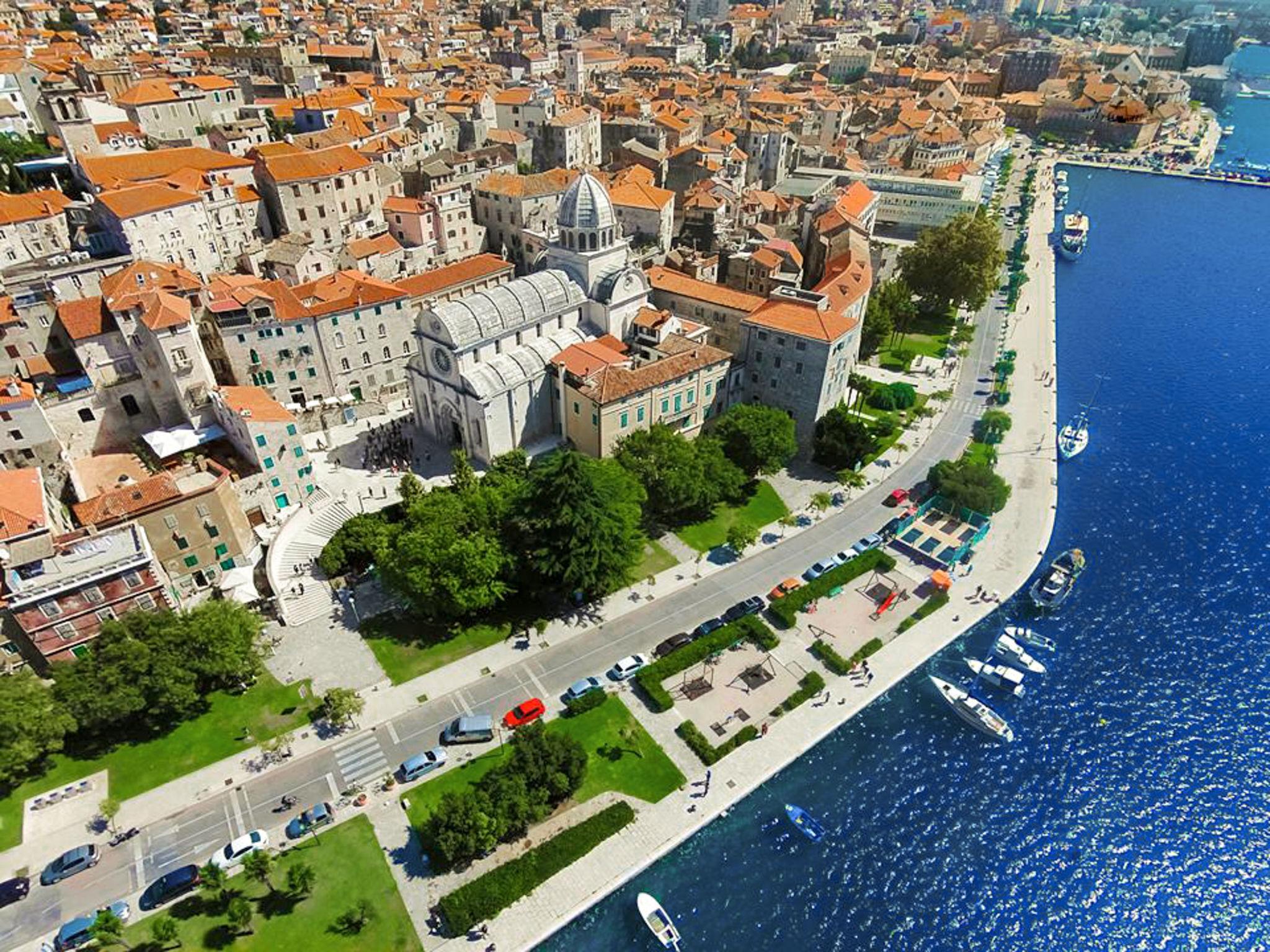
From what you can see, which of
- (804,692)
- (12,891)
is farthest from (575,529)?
(12,891)

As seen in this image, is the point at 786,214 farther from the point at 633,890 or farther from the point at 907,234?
the point at 633,890

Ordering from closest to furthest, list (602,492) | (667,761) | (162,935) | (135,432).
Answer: (162,935) → (667,761) → (602,492) → (135,432)

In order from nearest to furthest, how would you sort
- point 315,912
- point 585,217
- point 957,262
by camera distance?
1. point 315,912
2. point 585,217
3. point 957,262

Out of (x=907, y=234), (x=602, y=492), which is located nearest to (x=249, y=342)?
(x=602, y=492)

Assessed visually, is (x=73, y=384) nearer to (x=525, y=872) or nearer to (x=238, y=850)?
(x=238, y=850)

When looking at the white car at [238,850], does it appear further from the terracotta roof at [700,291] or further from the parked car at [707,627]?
the terracotta roof at [700,291]

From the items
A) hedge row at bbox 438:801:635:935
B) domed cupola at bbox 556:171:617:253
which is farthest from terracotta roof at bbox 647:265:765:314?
hedge row at bbox 438:801:635:935
